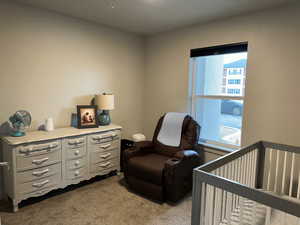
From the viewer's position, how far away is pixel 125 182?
122 inches

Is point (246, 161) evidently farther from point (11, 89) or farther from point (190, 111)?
point (11, 89)

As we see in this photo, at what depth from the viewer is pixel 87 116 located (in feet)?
10.2

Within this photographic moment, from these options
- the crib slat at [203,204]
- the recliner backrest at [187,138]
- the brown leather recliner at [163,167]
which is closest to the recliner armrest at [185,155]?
the brown leather recliner at [163,167]

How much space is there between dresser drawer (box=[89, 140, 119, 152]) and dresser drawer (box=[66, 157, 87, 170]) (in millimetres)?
191

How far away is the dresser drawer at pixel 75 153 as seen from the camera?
2655 millimetres

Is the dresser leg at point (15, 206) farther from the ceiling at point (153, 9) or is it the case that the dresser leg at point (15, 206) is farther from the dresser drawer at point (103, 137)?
the ceiling at point (153, 9)

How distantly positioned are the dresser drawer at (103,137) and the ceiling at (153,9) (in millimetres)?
1722

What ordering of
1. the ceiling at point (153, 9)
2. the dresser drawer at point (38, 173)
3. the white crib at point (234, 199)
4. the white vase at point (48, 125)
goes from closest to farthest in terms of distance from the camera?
the white crib at point (234, 199) → the dresser drawer at point (38, 173) → the ceiling at point (153, 9) → the white vase at point (48, 125)

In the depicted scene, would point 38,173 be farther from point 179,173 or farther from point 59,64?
point 179,173

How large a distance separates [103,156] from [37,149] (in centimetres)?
96

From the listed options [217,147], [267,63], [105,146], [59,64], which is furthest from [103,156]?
[267,63]

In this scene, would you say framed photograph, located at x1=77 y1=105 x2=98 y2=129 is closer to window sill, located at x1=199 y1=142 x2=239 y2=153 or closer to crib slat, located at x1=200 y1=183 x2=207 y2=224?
window sill, located at x1=199 y1=142 x2=239 y2=153

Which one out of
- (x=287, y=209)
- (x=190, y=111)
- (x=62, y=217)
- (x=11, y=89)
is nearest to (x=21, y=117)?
(x=11, y=89)

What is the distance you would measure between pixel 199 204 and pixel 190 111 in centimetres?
225
